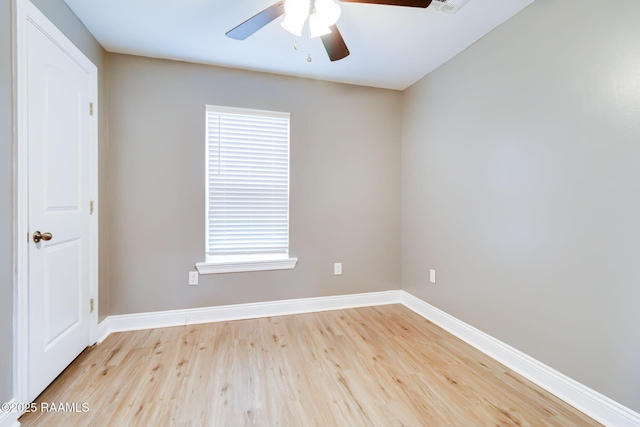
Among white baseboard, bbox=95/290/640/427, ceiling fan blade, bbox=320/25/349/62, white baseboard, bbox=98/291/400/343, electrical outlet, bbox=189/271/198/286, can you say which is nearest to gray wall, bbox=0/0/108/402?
white baseboard, bbox=95/290/640/427

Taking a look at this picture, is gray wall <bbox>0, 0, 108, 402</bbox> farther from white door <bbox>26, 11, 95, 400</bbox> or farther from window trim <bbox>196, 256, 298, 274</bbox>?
window trim <bbox>196, 256, 298, 274</bbox>

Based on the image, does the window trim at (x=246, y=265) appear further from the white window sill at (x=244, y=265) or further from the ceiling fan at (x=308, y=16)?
the ceiling fan at (x=308, y=16)

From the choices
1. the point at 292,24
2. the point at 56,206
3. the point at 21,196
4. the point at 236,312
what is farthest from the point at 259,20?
the point at 236,312

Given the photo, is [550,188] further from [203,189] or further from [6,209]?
[6,209]

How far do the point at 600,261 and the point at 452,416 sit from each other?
1.15 metres

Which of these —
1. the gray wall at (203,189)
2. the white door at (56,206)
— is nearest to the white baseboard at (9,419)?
the white door at (56,206)

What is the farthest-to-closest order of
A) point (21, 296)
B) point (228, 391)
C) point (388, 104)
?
point (388, 104), point (228, 391), point (21, 296)

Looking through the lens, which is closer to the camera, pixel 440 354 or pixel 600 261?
pixel 600 261

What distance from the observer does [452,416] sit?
4.80ft

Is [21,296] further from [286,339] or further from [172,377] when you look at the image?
[286,339]

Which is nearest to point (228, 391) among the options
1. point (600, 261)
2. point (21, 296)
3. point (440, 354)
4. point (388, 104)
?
point (21, 296)

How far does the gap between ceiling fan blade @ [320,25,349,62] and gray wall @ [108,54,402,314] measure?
99 centimetres

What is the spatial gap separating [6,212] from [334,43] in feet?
6.47

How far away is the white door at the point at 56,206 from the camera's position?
4.93 ft
